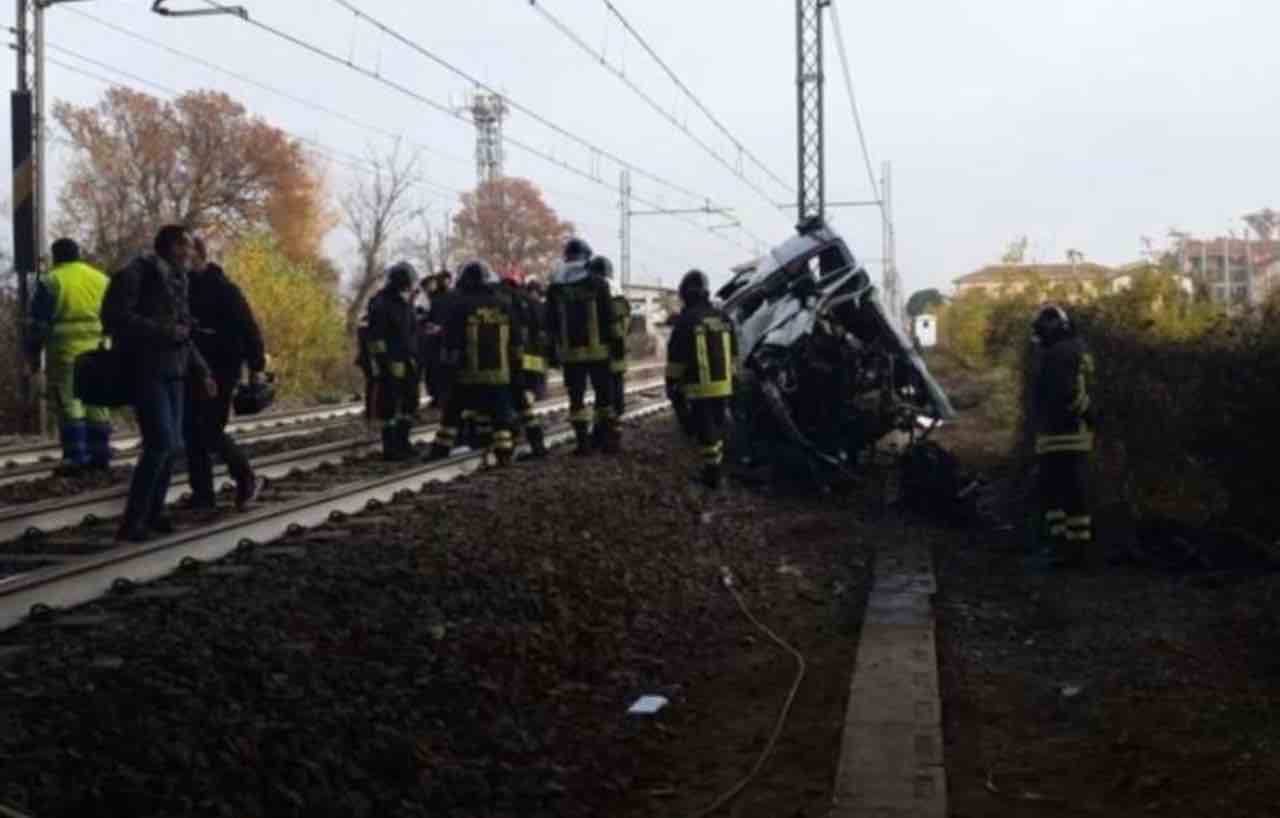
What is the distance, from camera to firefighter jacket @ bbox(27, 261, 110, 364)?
40.0ft

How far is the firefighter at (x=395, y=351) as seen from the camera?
44.9 ft

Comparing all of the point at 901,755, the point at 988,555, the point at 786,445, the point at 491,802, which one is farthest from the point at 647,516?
the point at 491,802

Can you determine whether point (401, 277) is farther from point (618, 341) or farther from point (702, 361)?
point (702, 361)

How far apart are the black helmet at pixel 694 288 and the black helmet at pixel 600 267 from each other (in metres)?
0.71

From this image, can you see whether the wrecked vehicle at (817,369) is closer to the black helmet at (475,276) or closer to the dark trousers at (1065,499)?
the black helmet at (475,276)

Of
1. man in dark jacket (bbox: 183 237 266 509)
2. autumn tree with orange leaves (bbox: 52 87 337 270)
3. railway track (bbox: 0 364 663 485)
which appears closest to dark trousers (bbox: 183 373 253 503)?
man in dark jacket (bbox: 183 237 266 509)

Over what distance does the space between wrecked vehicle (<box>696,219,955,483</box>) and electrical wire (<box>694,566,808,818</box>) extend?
4.79 m

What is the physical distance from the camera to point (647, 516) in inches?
438

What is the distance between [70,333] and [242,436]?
18.1 feet

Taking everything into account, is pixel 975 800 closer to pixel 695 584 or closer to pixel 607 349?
pixel 695 584

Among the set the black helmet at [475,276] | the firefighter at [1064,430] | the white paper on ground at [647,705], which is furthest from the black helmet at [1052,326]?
the white paper on ground at [647,705]

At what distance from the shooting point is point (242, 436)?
698 inches

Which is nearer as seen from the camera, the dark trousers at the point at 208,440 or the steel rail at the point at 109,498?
the steel rail at the point at 109,498

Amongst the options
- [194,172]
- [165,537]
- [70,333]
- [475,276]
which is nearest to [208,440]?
[165,537]
